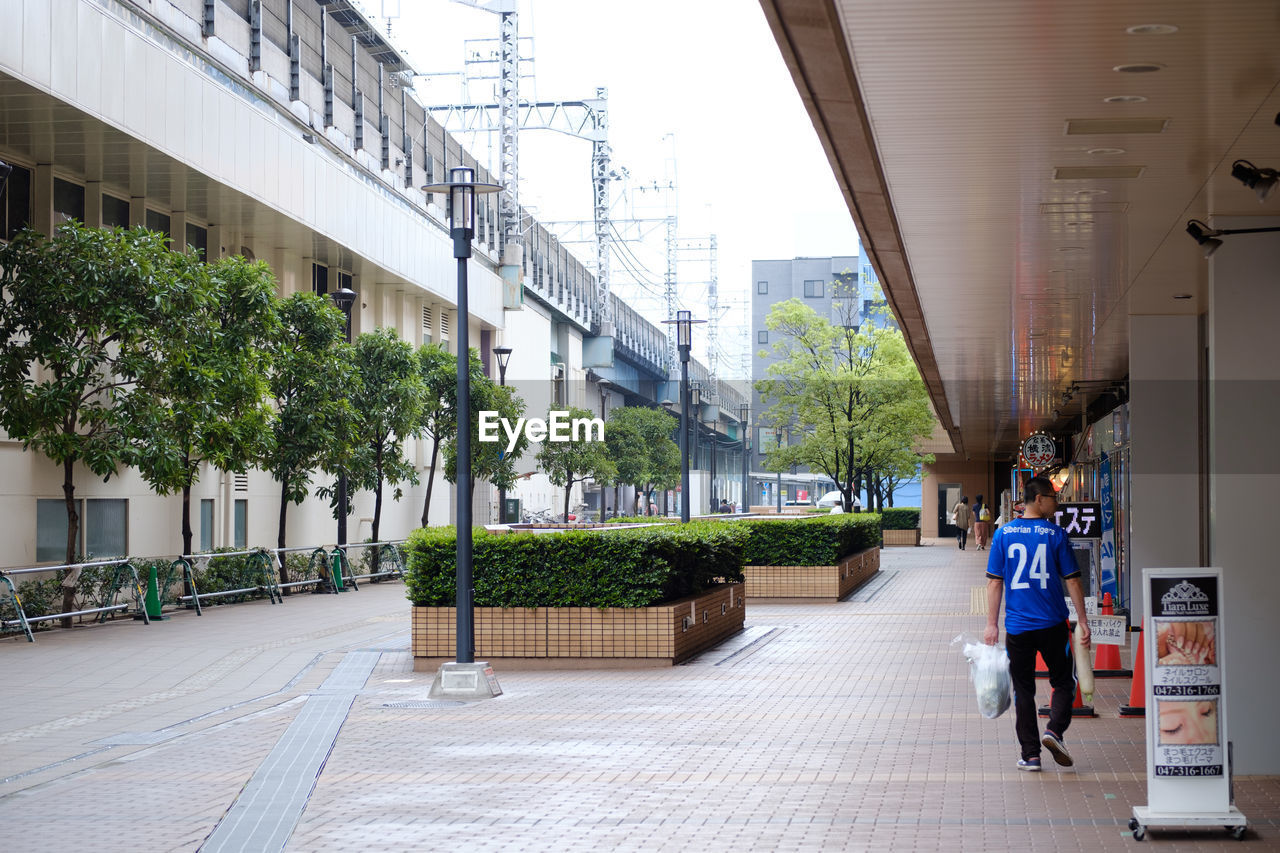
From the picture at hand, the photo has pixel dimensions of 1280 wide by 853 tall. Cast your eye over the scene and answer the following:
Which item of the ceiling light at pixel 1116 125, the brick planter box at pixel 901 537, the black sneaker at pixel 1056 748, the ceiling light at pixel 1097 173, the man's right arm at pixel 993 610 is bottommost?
the brick planter box at pixel 901 537

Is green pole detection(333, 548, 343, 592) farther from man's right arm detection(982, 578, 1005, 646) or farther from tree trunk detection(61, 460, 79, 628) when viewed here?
man's right arm detection(982, 578, 1005, 646)

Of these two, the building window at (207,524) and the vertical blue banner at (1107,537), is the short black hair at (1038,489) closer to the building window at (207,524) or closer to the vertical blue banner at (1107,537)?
the vertical blue banner at (1107,537)

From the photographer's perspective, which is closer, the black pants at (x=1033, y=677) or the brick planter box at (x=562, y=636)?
the black pants at (x=1033, y=677)

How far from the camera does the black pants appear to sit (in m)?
8.32

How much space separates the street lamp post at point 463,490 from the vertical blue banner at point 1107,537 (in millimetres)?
9210

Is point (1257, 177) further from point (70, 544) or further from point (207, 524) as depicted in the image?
point (207, 524)

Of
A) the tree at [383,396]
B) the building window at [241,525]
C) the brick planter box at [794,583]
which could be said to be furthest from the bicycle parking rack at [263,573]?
the brick planter box at [794,583]

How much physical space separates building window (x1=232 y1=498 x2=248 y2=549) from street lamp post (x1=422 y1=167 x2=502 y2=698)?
57.6ft

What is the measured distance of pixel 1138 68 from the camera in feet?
22.2

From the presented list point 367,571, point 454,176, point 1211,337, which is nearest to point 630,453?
point 367,571

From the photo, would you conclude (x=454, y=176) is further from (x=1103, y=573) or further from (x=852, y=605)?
(x=852, y=605)

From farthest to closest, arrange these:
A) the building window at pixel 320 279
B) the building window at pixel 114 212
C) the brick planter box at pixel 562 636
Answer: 1. the building window at pixel 320 279
2. the building window at pixel 114 212
3. the brick planter box at pixel 562 636

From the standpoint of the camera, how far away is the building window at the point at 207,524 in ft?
89.0

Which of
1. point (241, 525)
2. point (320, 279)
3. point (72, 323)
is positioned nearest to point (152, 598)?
point (72, 323)
